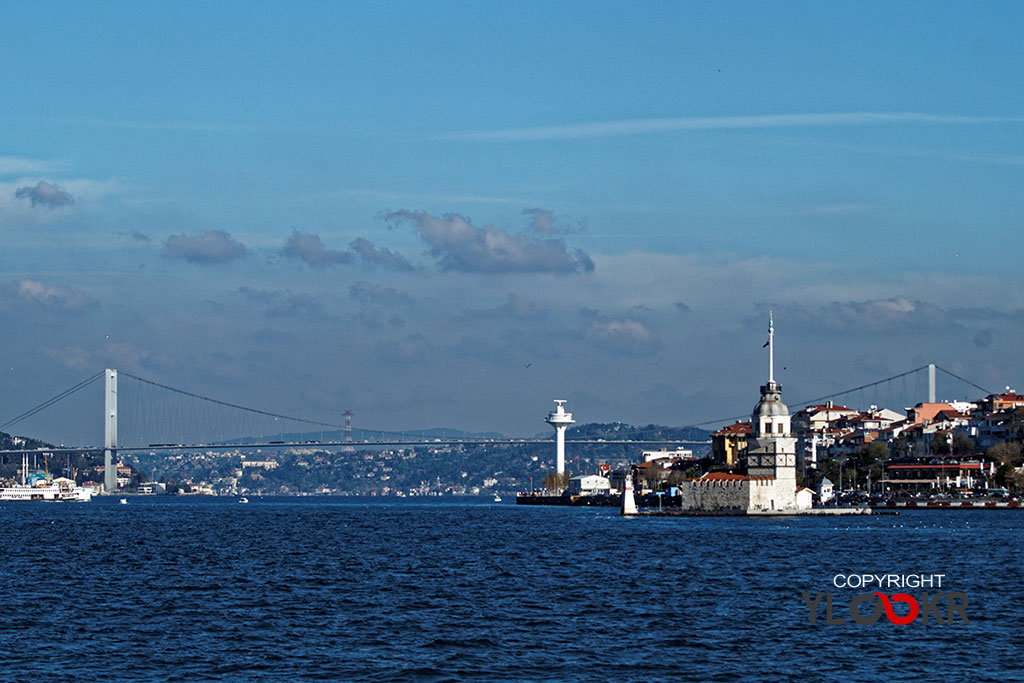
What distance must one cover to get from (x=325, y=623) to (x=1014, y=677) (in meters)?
12.6

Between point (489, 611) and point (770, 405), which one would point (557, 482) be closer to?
point (770, 405)

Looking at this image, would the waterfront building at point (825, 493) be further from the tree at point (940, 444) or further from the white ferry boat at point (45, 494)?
the white ferry boat at point (45, 494)

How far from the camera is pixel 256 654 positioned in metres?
25.1

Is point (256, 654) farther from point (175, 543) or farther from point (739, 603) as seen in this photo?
point (175, 543)

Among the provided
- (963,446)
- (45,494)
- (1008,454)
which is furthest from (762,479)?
(45,494)

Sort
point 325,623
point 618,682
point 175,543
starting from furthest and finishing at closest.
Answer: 1. point 175,543
2. point 325,623
3. point 618,682

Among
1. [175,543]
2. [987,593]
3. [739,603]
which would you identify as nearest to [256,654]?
[739,603]
